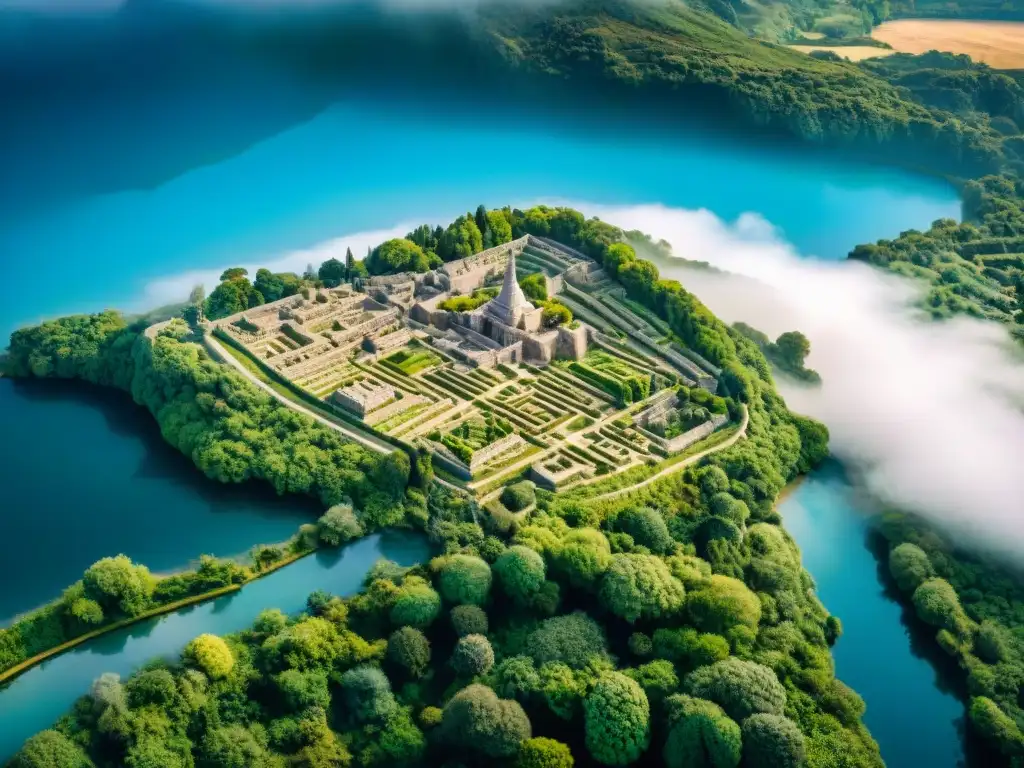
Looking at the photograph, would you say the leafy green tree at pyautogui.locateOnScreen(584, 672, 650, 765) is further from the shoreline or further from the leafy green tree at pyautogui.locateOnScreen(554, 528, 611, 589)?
the shoreline

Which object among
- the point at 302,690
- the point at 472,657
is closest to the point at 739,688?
the point at 472,657

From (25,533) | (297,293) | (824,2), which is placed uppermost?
(824,2)

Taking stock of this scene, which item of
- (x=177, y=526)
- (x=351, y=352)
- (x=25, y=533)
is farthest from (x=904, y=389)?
(x=25, y=533)

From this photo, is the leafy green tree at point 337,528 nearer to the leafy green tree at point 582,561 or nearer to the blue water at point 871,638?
the leafy green tree at point 582,561

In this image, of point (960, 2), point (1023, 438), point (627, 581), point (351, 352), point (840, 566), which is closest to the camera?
point (627, 581)

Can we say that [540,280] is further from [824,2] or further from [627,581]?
[824,2]

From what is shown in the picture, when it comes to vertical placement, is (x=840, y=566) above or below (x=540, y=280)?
below

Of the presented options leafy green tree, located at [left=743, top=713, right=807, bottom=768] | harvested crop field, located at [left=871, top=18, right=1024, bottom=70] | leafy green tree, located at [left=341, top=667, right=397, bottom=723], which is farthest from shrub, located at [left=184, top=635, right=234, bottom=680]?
harvested crop field, located at [left=871, top=18, right=1024, bottom=70]
